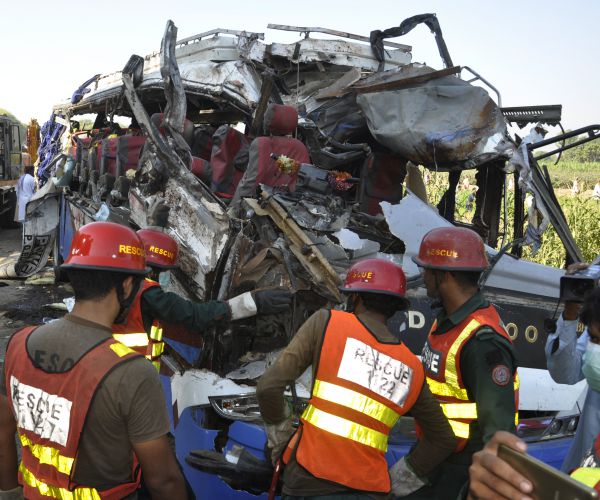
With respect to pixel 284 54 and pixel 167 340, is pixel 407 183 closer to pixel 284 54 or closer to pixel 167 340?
pixel 284 54

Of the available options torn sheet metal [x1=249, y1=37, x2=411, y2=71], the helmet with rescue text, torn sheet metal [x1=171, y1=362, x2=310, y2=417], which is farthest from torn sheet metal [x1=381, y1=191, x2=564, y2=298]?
torn sheet metal [x1=249, y1=37, x2=411, y2=71]

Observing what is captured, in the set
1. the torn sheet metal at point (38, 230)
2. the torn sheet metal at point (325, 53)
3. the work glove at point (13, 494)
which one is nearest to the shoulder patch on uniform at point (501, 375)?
the work glove at point (13, 494)

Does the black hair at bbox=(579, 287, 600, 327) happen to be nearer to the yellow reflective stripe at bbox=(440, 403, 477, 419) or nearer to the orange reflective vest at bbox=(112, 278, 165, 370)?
the yellow reflective stripe at bbox=(440, 403, 477, 419)

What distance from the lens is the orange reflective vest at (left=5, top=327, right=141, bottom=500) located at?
1730 mm

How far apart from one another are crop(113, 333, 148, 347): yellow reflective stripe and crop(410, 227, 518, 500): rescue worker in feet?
4.36

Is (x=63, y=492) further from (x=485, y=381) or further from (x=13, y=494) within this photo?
(x=485, y=381)

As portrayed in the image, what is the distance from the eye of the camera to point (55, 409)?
1.75m

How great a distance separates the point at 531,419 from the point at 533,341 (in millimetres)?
554

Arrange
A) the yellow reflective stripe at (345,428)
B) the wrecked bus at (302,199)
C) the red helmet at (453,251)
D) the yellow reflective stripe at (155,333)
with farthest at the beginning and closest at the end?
the wrecked bus at (302,199), the yellow reflective stripe at (155,333), the red helmet at (453,251), the yellow reflective stripe at (345,428)

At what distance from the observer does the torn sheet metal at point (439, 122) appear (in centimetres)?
450

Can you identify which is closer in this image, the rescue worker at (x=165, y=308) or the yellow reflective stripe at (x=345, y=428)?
the yellow reflective stripe at (x=345, y=428)

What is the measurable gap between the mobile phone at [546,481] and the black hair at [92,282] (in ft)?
4.43

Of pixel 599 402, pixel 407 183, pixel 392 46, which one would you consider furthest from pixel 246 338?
pixel 392 46

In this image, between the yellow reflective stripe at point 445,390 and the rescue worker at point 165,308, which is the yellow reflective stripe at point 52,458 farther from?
the yellow reflective stripe at point 445,390
